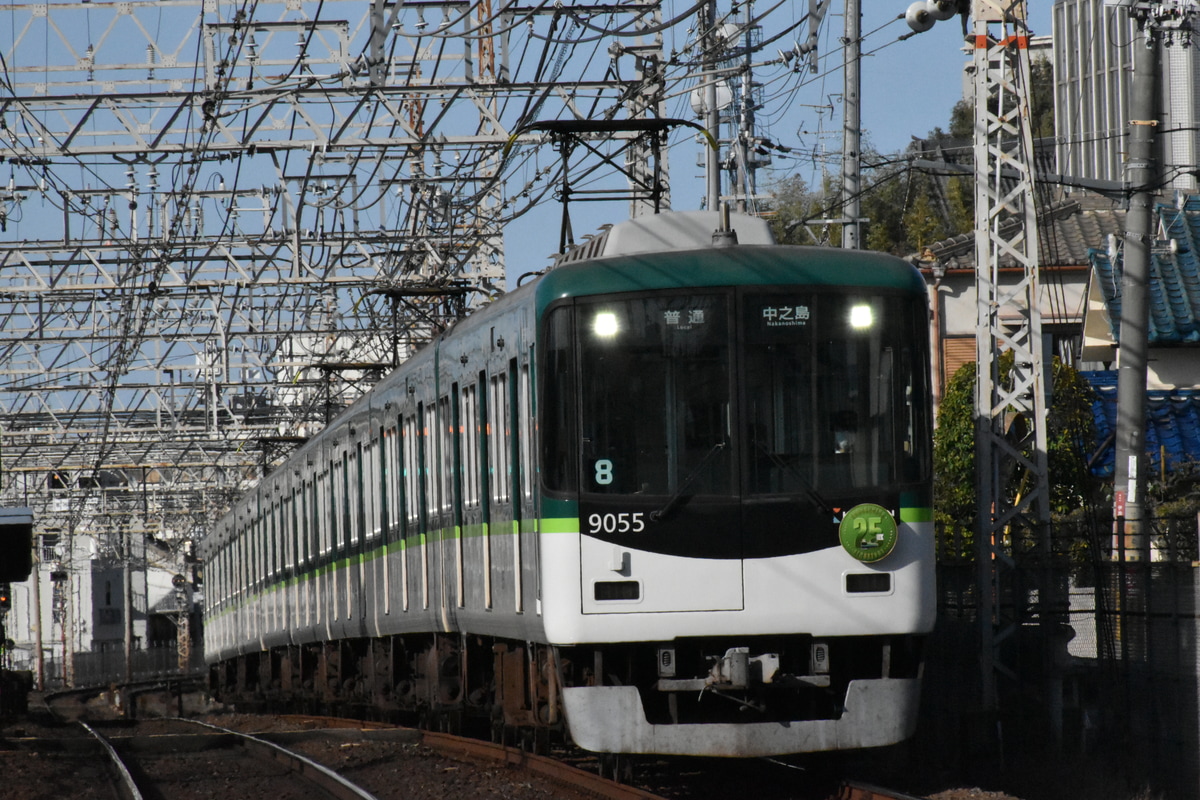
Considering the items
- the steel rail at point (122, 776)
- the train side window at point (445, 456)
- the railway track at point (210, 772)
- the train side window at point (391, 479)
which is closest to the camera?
the train side window at point (445, 456)

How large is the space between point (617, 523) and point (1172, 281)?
50.4ft

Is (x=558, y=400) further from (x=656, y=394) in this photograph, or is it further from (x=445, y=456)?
(x=445, y=456)

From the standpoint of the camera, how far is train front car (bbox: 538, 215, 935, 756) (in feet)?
29.2

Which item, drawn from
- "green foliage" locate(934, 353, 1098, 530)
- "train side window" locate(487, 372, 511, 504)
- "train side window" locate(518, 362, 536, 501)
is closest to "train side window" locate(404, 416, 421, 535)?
"train side window" locate(487, 372, 511, 504)

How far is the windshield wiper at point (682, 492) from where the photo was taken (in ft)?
29.1

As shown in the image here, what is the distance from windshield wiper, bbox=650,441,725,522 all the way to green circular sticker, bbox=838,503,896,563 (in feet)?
2.34

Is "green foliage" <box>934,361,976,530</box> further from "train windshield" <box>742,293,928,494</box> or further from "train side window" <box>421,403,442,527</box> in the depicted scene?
"train windshield" <box>742,293,928,494</box>

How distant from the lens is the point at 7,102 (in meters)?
15.9

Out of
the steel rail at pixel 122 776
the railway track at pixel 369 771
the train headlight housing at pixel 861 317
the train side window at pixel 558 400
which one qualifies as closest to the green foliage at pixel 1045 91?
the railway track at pixel 369 771

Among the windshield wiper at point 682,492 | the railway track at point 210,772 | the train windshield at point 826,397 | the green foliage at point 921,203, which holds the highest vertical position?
the green foliage at point 921,203

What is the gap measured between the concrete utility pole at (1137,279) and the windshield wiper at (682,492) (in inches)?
171

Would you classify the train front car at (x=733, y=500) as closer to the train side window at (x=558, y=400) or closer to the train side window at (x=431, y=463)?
the train side window at (x=558, y=400)

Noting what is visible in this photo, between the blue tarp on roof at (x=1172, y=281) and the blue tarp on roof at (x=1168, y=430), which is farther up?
the blue tarp on roof at (x=1172, y=281)

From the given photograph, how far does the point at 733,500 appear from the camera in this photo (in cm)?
892
